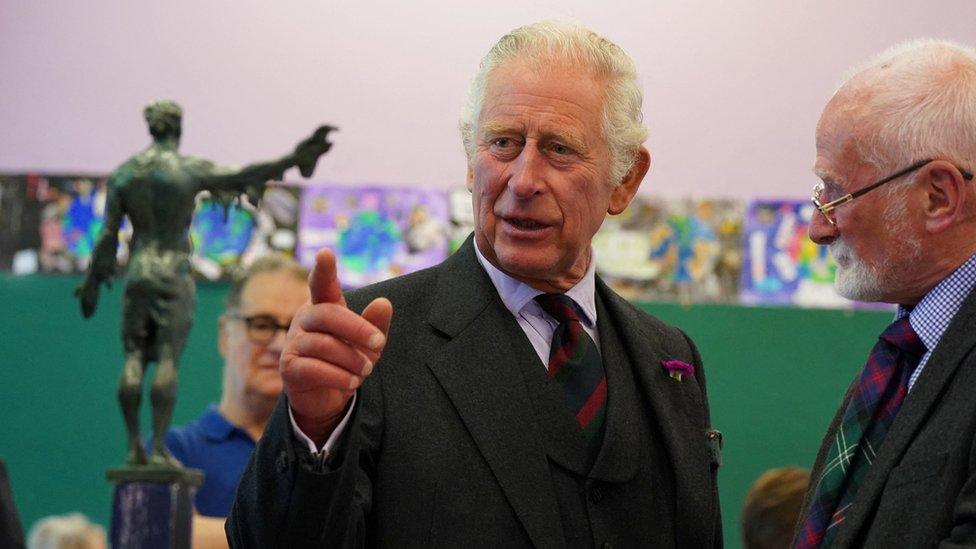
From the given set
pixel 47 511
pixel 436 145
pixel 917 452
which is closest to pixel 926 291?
pixel 917 452

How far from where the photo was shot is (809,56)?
5238 millimetres

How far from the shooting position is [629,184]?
2.24 meters

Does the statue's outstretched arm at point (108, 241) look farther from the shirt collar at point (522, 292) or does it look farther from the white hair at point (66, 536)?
the white hair at point (66, 536)

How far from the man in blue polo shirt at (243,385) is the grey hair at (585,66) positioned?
1436 mm

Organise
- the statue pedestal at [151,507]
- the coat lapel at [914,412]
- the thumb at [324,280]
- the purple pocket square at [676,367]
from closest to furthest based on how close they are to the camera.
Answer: the thumb at [324,280]
the coat lapel at [914,412]
the purple pocket square at [676,367]
the statue pedestal at [151,507]

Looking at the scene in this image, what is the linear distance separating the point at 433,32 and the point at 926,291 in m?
3.49

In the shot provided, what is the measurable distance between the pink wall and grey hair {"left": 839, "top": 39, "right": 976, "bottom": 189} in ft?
10.0

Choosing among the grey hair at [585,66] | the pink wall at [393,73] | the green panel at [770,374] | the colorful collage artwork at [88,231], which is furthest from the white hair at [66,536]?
the grey hair at [585,66]

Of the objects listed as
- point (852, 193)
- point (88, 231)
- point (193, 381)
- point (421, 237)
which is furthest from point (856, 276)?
point (88, 231)

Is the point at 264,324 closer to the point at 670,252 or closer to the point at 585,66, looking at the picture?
the point at 585,66

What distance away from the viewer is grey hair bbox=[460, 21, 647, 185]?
2.07m

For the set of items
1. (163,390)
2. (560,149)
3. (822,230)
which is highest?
(560,149)

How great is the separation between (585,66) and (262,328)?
66.2 inches

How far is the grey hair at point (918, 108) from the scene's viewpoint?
6.39ft
